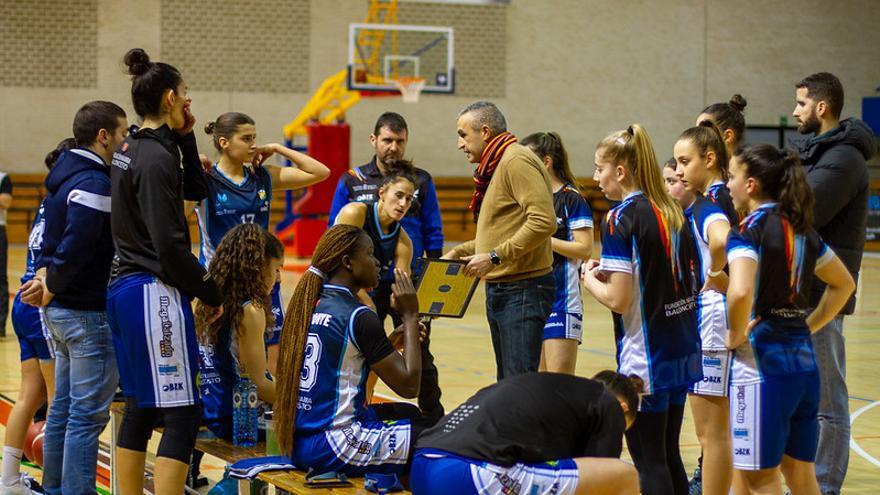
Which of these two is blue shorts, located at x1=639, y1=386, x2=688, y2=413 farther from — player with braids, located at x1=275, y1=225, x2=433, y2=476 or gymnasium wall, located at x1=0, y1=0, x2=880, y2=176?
gymnasium wall, located at x1=0, y1=0, x2=880, y2=176

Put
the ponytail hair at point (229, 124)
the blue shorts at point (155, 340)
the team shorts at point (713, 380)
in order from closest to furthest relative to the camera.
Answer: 1. the blue shorts at point (155, 340)
2. the team shorts at point (713, 380)
3. the ponytail hair at point (229, 124)

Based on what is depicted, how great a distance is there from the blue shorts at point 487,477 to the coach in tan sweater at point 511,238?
5.35ft

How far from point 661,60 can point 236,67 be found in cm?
920

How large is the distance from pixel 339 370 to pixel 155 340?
763 mm

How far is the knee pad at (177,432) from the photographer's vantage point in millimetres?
4305

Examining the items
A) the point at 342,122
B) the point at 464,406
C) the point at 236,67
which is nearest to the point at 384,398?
the point at 464,406

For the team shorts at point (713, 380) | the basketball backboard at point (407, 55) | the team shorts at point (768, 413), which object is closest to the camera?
the team shorts at point (768, 413)

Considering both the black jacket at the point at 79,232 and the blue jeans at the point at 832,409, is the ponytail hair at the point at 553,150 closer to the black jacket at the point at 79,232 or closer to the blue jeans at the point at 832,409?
the blue jeans at the point at 832,409

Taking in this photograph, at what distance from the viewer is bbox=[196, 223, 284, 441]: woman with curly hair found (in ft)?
16.5

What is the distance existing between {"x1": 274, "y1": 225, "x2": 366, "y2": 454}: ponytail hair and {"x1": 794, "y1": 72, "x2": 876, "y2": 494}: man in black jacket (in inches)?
87.4

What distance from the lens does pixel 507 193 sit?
5.27m

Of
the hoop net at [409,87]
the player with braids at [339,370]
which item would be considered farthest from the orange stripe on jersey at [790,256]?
the hoop net at [409,87]

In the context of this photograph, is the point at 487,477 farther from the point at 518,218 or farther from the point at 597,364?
the point at 597,364

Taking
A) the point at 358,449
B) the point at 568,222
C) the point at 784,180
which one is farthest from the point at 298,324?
the point at 568,222
